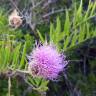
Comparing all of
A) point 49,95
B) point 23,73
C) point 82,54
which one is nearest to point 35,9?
point 82,54

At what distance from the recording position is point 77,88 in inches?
74.7

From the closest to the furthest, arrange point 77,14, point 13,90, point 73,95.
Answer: point 77,14
point 13,90
point 73,95

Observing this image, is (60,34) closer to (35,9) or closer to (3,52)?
(3,52)

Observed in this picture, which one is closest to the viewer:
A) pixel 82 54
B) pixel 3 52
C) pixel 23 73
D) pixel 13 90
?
pixel 3 52

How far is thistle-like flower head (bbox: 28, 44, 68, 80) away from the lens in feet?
4.15

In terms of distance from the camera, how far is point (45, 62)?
4.28 ft

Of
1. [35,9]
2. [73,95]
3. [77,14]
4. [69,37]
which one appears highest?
[35,9]

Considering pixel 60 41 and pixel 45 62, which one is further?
pixel 60 41

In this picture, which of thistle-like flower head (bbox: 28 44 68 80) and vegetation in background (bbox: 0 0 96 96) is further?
vegetation in background (bbox: 0 0 96 96)

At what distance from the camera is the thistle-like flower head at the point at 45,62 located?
49.8 inches

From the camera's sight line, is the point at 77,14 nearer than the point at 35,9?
Yes

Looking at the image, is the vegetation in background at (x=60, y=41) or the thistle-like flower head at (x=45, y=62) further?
the vegetation in background at (x=60, y=41)

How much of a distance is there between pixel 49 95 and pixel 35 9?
52 cm

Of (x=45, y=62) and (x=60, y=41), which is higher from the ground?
(x=60, y=41)
